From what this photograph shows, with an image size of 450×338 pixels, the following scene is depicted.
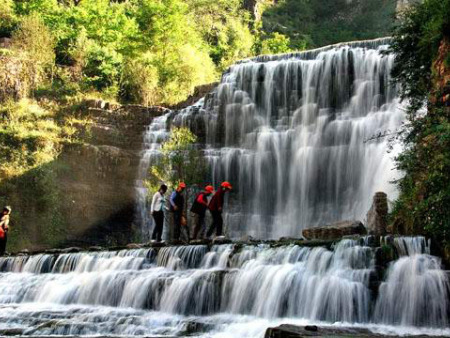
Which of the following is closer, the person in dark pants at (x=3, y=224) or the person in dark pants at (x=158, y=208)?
the person in dark pants at (x=158, y=208)

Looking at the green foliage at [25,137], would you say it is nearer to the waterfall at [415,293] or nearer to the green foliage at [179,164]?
the green foliage at [179,164]

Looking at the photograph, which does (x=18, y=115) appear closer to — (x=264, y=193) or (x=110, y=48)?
(x=110, y=48)

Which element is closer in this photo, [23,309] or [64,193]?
[23,309]

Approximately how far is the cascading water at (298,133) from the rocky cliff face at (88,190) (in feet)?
5.11

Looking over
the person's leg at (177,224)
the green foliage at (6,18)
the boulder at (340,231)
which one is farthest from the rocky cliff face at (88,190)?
the boulder at (340,231)

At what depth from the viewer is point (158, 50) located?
42000 millimetres

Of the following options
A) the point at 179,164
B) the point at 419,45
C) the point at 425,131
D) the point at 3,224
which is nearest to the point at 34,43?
the point at 179,164

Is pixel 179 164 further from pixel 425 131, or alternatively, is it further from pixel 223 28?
pixel 223 28

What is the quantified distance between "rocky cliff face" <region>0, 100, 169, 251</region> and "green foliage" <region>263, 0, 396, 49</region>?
103 feet

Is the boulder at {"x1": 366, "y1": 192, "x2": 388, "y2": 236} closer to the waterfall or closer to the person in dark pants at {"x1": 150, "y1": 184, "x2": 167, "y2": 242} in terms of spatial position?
the waterfall

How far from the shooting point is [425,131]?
527 inches

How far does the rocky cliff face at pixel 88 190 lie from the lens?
30500 mm

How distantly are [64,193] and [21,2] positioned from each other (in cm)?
1774

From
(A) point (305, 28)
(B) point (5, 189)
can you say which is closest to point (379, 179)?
(B) point (5, 189)
